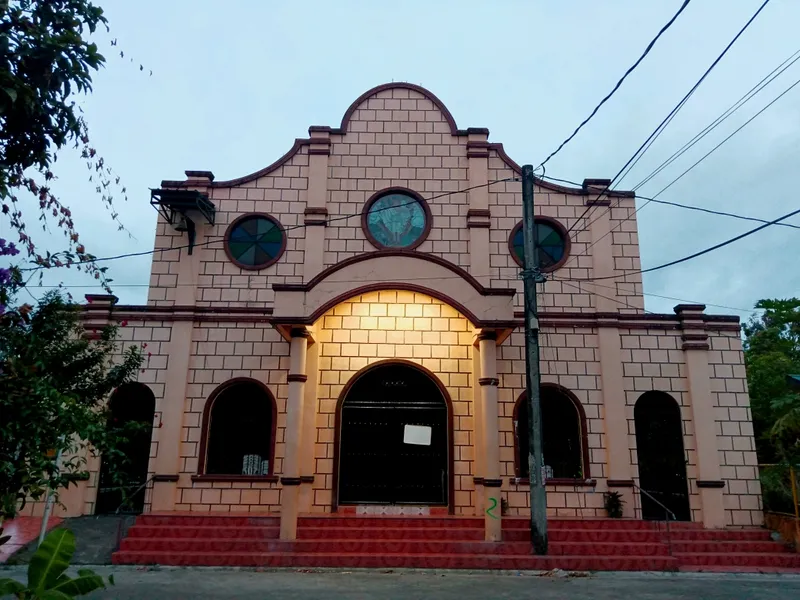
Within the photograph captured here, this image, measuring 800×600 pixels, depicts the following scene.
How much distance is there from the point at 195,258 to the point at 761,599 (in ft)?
41.1

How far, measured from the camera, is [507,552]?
1103 cm

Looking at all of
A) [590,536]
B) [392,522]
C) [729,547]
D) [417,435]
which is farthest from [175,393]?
[729,547]

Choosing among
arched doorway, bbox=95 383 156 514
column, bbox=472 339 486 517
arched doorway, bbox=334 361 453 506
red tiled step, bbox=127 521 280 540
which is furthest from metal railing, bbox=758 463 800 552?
arched doorway, bbox=95 383 156 514

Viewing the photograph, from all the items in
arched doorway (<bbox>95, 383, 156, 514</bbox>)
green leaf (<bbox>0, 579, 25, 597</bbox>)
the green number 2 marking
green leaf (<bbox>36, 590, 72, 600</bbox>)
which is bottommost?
green leaf (<bbox>36, 590, 72, 600</bbox>)

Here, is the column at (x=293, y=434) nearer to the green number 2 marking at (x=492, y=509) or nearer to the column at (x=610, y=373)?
the green number 2 marking at (x=492, y=509)

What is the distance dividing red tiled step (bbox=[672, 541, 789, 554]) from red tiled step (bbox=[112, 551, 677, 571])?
1120 mm

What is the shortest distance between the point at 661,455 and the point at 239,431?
9.24m

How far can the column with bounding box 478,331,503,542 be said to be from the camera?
11.3m

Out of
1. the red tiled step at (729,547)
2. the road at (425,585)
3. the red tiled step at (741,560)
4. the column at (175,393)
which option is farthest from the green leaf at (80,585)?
the red tiled step at (729,547)

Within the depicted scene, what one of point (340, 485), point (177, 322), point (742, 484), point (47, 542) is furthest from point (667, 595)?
point (177, 322)

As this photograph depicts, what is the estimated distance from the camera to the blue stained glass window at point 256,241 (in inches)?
568

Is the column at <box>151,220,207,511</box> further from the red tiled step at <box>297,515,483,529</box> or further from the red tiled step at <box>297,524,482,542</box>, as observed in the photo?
the red tiled step at <box>297,524,482,542</box>

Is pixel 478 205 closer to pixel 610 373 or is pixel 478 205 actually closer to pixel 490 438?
pixel 610 373

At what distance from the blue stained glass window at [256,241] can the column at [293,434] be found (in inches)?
113
